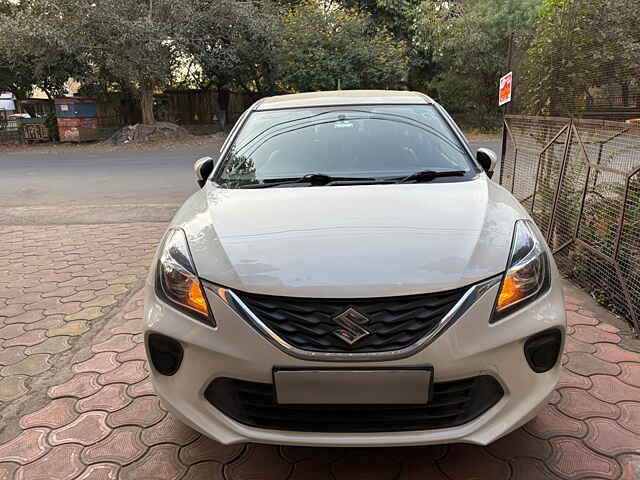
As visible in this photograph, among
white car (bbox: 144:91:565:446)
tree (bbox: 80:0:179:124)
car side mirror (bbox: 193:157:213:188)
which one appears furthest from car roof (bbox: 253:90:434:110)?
tree (bbox: 80:0:179:124)

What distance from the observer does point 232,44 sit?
1753cm

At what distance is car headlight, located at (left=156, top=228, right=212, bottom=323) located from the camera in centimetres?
185

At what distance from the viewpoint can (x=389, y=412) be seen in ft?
5.79

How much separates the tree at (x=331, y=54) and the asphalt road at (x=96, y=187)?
4730 mm

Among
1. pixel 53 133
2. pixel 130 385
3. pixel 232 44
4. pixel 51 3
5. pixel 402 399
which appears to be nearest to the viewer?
→ pixel 402 399

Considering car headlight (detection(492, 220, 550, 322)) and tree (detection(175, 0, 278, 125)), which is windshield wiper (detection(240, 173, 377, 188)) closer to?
car headlight (detection(492, 220, 550, 322))

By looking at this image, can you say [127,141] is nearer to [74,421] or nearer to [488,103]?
[488,103]

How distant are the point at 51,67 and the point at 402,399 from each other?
21.0m

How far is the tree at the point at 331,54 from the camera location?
17188mm

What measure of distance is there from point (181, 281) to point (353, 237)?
0.68 m

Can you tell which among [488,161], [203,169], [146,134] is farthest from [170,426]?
[146,134]

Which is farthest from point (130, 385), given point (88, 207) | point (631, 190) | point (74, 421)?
point (88, 207)

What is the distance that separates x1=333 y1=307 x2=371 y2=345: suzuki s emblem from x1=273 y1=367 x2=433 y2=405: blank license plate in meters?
0.11

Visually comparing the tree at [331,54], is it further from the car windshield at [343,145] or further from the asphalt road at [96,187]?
the car windshield at [343,145]
